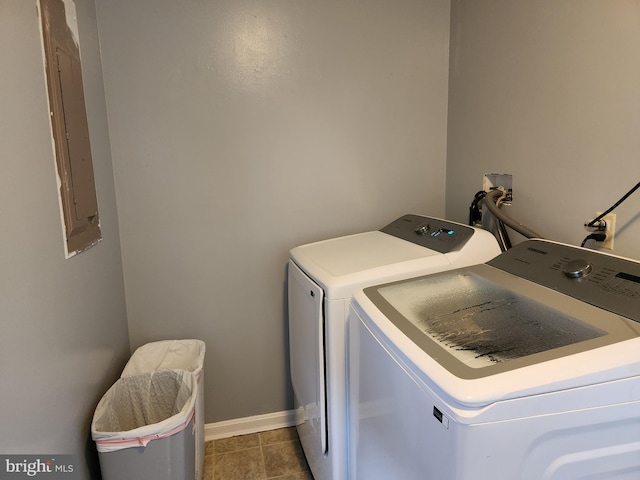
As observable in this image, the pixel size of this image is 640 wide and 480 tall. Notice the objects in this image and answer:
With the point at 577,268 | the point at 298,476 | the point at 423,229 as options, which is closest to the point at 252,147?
the point at 423,229

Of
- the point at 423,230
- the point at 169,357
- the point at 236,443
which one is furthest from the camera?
the point at 236,443

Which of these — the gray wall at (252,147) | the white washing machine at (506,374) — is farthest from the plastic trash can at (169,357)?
the white washing machine at (506,374)

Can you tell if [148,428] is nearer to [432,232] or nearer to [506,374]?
[506,374]

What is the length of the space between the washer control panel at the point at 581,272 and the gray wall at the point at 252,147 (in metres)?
0.94

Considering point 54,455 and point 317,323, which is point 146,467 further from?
point 317,323

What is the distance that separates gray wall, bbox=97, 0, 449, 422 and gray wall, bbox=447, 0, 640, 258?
0.28 metres

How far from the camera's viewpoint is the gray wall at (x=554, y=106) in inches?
48.3

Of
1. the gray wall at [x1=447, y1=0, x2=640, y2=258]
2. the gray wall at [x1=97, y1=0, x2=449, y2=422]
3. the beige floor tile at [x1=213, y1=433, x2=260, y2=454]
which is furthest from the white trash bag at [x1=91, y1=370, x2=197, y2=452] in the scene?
the gray wall at [x1=447, y1=0, x2=640, y2=258]

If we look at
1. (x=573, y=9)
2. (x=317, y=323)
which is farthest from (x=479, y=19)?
(x=317, y=323)

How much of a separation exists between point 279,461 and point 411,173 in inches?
61.6

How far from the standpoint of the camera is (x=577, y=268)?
1.15 m

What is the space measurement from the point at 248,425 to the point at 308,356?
823mm

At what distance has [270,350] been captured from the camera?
2195 mm

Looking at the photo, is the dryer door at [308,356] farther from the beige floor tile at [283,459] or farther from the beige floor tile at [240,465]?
the beige floor tile at [240,465]
